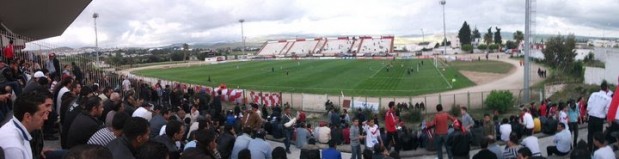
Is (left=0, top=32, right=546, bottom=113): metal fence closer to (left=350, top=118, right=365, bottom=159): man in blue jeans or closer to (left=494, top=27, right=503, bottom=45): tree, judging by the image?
(left=350, top=118, right=365, bottom=159): man in blue jeans

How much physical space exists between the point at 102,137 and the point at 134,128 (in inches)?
27.6

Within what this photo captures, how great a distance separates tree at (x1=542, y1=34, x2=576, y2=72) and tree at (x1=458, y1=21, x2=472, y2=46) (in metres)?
93.9

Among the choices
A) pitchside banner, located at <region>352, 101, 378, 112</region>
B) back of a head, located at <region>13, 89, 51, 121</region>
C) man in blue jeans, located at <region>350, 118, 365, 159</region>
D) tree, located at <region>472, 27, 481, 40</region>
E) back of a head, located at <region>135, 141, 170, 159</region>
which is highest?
tree, located at <region>472, 27, 481, 40</region>

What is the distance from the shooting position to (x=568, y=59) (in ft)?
144

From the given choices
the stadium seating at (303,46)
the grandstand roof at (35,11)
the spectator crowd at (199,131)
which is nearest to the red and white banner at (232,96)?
the grandstand roof at (35,11)

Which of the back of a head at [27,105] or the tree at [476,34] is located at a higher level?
the tree at [476,34]

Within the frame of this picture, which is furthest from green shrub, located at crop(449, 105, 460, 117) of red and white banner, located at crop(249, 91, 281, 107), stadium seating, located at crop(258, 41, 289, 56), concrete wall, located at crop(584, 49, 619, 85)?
stadium seating, located at crop(258, 41, 289, 56)

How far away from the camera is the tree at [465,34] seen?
138 meters

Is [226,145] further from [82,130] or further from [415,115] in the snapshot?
[415,115]

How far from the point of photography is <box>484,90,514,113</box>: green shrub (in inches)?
993

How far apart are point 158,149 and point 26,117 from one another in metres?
1.07

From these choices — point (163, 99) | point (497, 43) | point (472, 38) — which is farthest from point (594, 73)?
point (472, 38)

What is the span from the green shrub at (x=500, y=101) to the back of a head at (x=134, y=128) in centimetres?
2290

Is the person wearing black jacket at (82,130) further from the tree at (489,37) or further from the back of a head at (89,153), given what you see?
the tree at (489,37)
